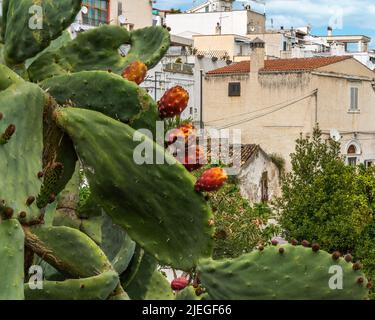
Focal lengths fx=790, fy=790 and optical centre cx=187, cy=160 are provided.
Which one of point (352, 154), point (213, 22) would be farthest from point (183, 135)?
point (213, 22)

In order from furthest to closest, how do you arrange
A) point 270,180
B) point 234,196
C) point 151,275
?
point 270,180 → point 234,196 → point 151,275

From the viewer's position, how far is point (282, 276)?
8.69 feet

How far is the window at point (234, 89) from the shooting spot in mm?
27531

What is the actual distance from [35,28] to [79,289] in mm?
1111

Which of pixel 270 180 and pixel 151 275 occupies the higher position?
pixel 151 275

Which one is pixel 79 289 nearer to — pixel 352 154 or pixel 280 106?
pixel 280 106

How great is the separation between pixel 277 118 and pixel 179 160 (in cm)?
2418

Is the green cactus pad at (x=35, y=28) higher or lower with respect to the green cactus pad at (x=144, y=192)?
higher

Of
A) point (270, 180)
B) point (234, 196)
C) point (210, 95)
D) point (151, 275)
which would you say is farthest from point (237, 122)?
point (151, 275)

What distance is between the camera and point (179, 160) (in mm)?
Answer: 2967

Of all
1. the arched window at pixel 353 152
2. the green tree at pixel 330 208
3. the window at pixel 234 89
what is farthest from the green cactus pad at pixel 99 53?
the arched window at pixel 353 152

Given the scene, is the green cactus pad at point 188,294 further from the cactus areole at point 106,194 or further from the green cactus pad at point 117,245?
the green cactus pad at point 117,245

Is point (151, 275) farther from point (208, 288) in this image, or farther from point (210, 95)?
point (210, 95)

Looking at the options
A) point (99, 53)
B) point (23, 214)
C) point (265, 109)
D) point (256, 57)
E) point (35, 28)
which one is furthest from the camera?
point (265, 109)
